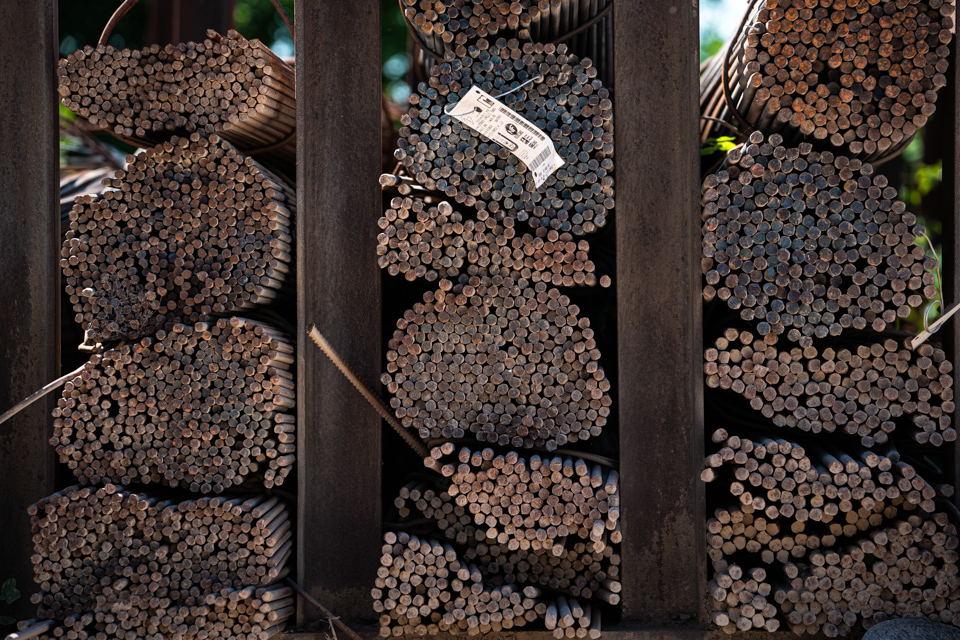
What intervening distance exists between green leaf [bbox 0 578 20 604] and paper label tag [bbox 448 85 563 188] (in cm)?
275

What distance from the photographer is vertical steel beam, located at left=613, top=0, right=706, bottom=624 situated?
2689 millimetres

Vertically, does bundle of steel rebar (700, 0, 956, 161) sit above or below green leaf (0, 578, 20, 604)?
above

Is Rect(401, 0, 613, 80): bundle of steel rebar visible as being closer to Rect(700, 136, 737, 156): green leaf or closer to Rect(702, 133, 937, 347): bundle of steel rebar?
Rect(700, 136, 737, 156): green leaf

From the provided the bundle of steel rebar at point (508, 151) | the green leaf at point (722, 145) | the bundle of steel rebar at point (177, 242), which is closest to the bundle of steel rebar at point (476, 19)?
the bundle of steel rebar at point (508, 151)

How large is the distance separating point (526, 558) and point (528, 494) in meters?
0.35

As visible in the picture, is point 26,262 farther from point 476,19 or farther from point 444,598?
point 444,598

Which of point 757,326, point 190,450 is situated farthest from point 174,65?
point 757,326

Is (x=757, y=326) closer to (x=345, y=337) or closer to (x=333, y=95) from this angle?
(x=345, y=337)

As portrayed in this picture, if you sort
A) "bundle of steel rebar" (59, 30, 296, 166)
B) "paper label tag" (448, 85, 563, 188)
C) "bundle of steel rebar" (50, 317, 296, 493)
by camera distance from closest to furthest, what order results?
"paper label tag" (448, 85, 563, 188)
"bundle of steel rebar" (50, 317, 296, 493)
"bundle of steel rebar" (59, 30, 296, 166)

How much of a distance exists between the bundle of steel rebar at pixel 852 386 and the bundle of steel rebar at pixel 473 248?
2.29ft

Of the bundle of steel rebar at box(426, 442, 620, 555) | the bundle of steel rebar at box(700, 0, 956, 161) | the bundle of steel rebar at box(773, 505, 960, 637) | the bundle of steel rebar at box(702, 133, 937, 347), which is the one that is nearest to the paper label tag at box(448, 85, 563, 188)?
the bundle of steel rebar at box(702, 133, 937, 347)

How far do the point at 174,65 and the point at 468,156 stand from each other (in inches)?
56.8

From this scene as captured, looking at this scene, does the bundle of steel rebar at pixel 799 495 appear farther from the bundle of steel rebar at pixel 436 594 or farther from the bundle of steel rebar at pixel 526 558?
the bundle of steel rebar at pixel 436 594

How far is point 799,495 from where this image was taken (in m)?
2.51
